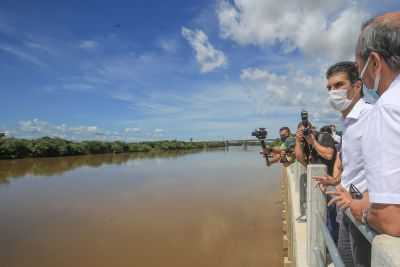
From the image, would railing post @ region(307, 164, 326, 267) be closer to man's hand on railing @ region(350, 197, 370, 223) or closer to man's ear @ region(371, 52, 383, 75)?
man's hand on railing @ region(350, 197, 370, 223)

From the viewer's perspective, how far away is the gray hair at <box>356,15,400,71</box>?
4.04ft

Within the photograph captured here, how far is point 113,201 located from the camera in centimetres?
1616

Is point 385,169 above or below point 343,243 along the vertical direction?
above

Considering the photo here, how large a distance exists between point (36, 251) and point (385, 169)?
10.8 meters

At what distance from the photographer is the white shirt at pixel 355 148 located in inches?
74.9

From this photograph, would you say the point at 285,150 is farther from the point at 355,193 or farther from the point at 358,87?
the point at 355,193

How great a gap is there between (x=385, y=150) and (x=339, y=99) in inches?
53.9

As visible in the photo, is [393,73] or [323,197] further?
[323,197]

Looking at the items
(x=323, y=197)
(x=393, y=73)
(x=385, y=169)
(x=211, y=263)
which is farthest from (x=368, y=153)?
(x=211, y=263)

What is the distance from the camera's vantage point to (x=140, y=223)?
12.4 m

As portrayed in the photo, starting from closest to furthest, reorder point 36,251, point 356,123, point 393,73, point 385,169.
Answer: point 385,169
point 393,73
point 356,123
point 36,251

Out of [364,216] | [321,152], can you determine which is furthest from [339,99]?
[321,152]

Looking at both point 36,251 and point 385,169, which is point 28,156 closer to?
point 36,251

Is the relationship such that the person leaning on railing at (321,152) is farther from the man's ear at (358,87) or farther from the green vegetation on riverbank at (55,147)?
the green vegetation on riverbank at (55,147)
